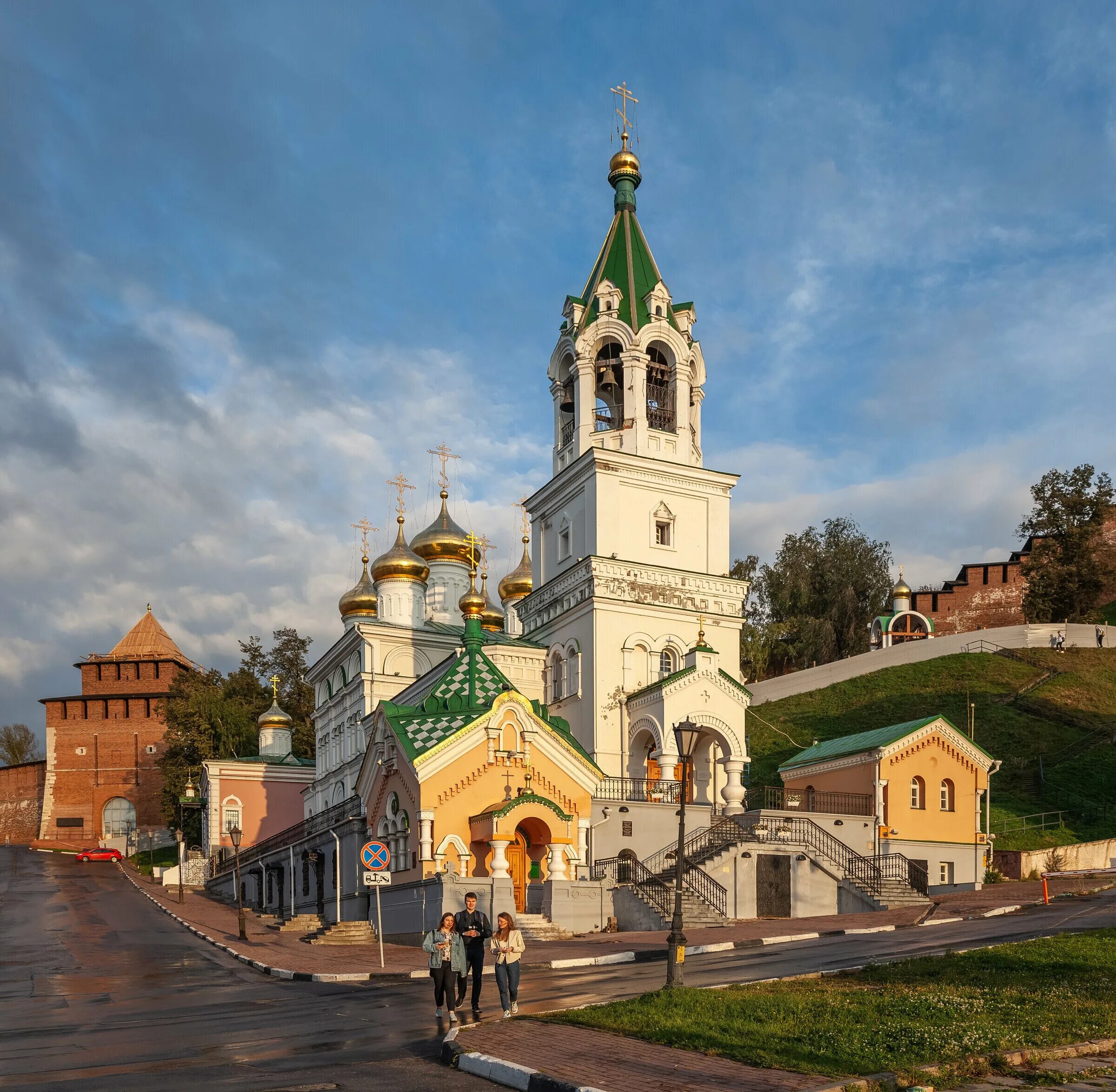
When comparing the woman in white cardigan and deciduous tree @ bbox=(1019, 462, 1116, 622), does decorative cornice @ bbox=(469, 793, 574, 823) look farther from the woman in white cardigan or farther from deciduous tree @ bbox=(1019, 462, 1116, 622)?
deciduous tree @ bbox=(1019, 462, 1116, 622)

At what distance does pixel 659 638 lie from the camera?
3541 centimetres

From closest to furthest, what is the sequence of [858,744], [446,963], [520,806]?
1. [446,963]
2. [520,806]
3. [858,744]

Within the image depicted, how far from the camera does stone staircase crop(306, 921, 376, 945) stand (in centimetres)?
2606

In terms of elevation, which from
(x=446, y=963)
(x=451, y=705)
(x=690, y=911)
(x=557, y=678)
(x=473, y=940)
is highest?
(x=557, y=678)

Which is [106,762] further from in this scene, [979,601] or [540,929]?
[540,929]

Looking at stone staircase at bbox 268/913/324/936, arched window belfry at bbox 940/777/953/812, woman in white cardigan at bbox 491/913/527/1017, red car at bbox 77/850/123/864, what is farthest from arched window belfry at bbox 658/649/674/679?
red car at bbox 77/850/123/864

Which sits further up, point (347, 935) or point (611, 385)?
point (611, 385)

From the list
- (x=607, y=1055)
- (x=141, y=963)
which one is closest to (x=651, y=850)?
(x=141, y=963)

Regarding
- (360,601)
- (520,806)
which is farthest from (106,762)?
(520,806)

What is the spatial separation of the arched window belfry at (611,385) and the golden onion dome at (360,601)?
1415cm

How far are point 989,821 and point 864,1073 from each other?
31289mm

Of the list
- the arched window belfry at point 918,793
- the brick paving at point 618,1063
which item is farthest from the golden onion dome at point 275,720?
the brick paving at point 618,1063

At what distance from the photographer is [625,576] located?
116 ft

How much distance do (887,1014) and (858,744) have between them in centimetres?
2399
